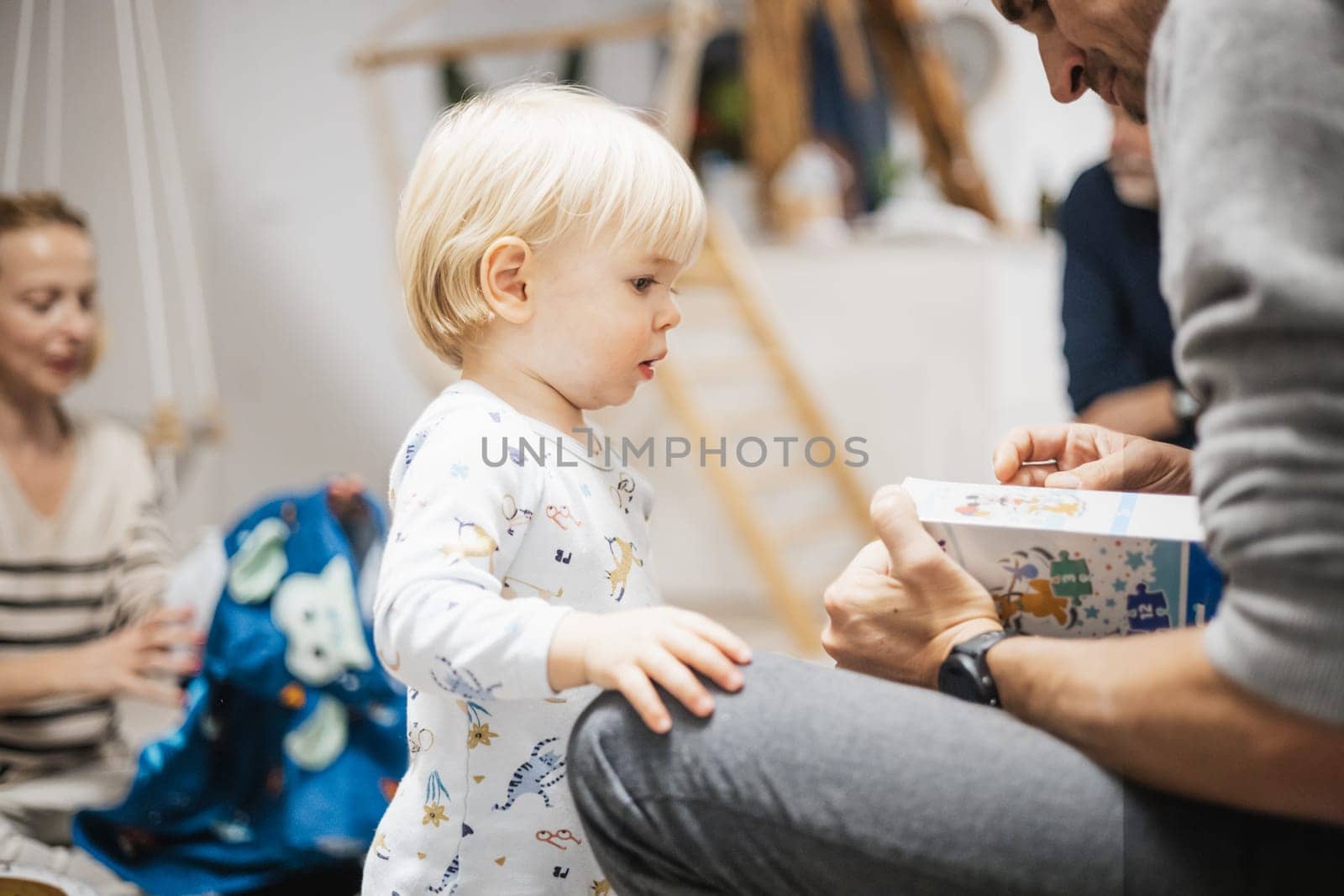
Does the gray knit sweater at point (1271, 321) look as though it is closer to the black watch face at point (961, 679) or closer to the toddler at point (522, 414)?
the black watch face at point (961, 679)

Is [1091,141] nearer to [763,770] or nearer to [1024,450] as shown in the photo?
[1024,450]

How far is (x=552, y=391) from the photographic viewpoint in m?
1.01

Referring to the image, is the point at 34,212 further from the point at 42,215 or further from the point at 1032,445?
the point at 1032,445

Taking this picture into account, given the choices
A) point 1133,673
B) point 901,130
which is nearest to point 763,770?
point 1133,673

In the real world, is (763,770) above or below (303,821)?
above

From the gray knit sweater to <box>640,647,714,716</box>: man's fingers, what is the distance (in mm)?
308

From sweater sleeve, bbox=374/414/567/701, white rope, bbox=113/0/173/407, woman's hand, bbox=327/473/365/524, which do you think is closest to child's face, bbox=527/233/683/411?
sweater sleeve, bbox=374/414/567/701

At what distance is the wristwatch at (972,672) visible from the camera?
794 mm

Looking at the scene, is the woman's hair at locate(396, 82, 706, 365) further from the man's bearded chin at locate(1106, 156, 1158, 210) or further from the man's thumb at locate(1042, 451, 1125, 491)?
the man's bearded chin at locate(1106, 156, 1158, 210)

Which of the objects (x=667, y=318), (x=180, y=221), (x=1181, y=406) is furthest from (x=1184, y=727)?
(x=180, y=221)

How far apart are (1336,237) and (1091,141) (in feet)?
11.5

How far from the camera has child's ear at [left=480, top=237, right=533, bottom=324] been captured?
3.13ft

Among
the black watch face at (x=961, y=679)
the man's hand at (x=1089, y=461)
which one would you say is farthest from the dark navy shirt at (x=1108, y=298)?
the black watch face at (x=961, y=679)

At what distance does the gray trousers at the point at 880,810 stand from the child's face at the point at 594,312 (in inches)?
12.3
